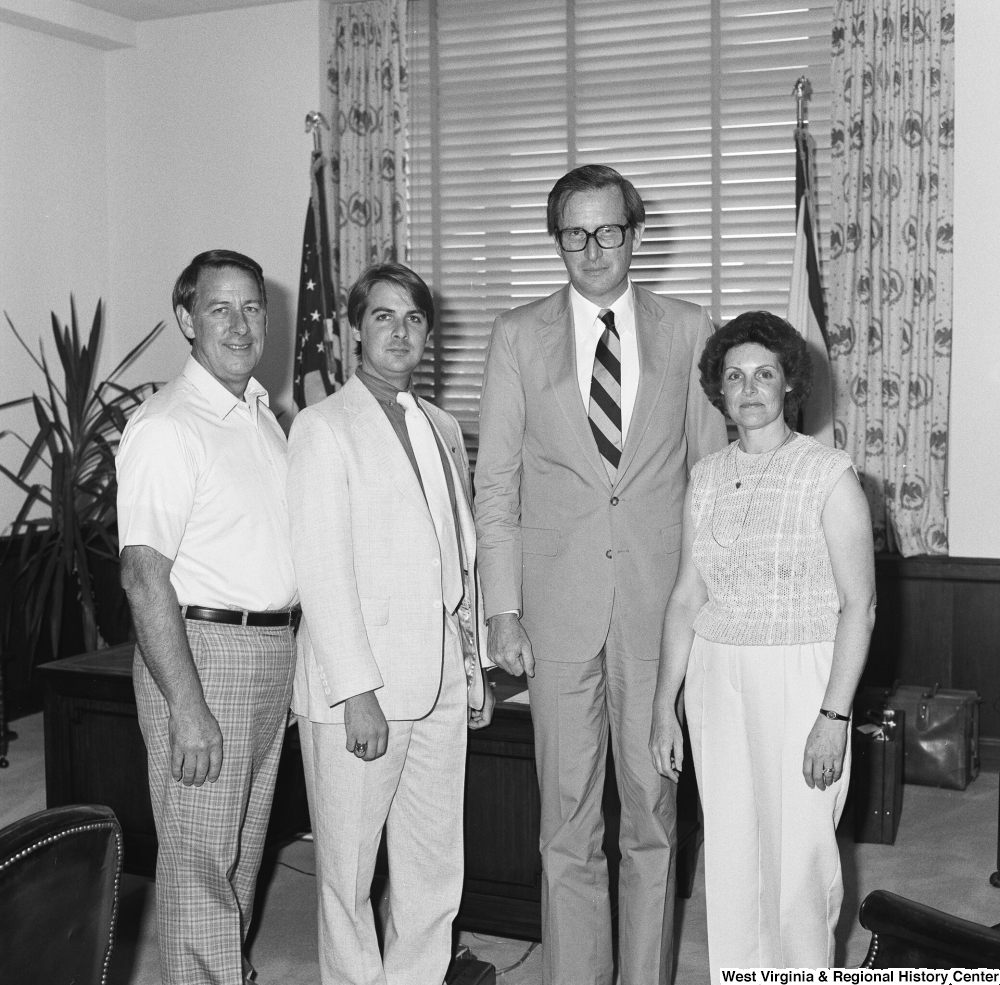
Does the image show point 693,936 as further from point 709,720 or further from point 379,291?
point 379,291

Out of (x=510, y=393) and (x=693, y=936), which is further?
(x=693, y=936)

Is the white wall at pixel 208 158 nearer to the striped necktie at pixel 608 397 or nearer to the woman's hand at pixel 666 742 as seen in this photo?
the striped necktie at pixel 608 397

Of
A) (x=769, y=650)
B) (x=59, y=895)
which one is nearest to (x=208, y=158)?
(x=769, y=650)

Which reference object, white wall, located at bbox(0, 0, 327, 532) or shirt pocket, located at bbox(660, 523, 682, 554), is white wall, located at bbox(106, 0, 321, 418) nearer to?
white wall, located at bbox(0, 0, 327, 532)

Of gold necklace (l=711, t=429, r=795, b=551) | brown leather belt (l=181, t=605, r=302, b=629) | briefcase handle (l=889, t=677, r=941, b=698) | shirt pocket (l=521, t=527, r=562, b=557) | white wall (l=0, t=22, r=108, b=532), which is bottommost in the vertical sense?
briefcase handle (l=889, t=677, r=941, b=698)

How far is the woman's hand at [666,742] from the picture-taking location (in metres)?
2.38

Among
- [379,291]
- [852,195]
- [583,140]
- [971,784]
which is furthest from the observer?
[583,140]

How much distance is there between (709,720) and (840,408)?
3.00 metres

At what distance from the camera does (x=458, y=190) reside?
5.70m

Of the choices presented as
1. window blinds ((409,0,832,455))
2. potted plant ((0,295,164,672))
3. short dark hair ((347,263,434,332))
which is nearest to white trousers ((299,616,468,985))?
short dark hair ((347,263,434,332))

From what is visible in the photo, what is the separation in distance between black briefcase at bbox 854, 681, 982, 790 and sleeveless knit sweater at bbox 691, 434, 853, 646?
247 centimetres

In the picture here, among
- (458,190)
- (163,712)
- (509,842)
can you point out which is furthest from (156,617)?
(458,190)

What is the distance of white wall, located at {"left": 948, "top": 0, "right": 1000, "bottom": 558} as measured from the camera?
4.73 m

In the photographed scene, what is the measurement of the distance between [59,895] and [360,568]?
1.02 meters
